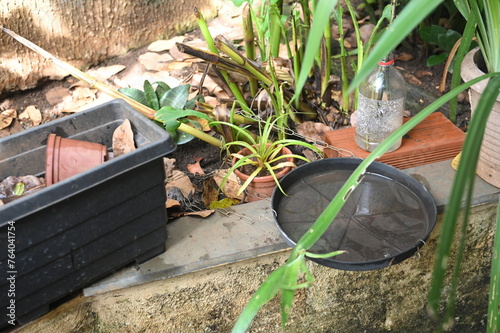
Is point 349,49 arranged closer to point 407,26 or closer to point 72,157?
point 72,157

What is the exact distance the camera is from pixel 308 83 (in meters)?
1.99

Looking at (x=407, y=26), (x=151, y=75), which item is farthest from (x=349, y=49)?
(x=407, y=26)

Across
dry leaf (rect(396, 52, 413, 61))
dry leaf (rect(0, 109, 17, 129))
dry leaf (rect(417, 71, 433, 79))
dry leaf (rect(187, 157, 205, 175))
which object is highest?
dry leaf (rect(396, 52, 413, 61))

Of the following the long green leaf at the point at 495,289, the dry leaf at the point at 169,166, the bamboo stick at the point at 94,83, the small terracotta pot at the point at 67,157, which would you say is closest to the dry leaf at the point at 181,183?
the dry leaf at the point at 169,166

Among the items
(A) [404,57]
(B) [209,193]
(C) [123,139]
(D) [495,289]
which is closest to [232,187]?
(B) [209,193]

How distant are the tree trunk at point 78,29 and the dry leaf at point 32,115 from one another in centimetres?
10

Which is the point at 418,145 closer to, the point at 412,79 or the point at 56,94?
the point at 412,79

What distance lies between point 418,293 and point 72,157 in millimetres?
1037

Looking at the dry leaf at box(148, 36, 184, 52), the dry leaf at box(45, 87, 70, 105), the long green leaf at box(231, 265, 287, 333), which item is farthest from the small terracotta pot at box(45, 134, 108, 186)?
the dry leaf at box(148, 36, 184, 52)

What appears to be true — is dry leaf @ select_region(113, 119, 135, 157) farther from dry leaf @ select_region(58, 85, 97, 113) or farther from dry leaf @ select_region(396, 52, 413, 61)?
dry leaf @ select_region(396, 52, 413, 61)

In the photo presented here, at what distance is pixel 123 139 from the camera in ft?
4.33

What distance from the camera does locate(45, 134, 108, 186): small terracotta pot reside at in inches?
48.2

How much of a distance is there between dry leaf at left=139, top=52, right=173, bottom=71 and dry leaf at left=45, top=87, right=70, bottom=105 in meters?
0.30

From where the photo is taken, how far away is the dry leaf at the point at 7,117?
187 cm
